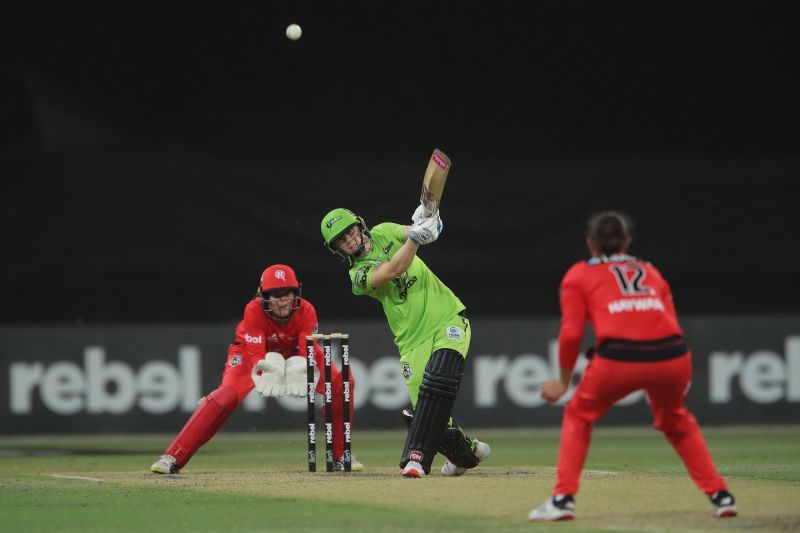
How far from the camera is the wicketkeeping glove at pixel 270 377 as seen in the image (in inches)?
445

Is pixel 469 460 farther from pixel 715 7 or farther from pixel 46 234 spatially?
pixel 715 7

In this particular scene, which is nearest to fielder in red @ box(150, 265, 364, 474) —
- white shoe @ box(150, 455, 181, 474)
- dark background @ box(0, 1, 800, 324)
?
white shoe @ box(150, 455, 181, 474)

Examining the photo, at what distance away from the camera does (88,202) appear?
18.8m

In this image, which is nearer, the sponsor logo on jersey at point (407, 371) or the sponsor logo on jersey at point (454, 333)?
the sponsor logo on jersey at point (454, 333)

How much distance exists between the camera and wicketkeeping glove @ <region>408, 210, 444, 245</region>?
10297 mm

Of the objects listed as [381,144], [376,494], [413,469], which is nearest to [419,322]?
[413,469]

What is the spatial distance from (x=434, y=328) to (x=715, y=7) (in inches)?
440

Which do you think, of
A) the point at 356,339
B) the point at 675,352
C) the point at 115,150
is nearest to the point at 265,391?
the point at 675,352

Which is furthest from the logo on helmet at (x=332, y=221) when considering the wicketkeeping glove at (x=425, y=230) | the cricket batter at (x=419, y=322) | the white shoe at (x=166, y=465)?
the white shoe at (x=166, y=465)

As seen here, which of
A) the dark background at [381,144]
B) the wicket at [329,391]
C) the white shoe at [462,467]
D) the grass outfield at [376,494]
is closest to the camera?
the grass outfield at [376,494]

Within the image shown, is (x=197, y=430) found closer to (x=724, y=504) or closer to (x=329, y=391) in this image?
(x=329, y=391)

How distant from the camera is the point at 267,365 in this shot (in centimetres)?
1134

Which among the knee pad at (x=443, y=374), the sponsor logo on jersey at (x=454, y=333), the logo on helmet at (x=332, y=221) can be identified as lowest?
the knee pad at (x=443, y=374)

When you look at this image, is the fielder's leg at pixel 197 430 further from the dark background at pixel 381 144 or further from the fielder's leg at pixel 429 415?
the dark background at pixel 381 144
